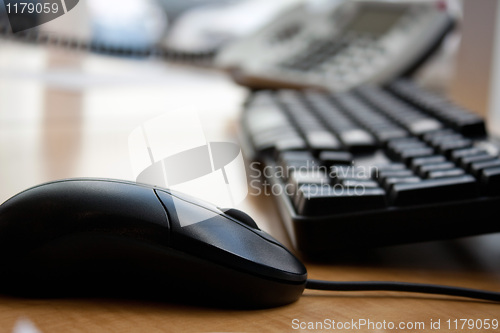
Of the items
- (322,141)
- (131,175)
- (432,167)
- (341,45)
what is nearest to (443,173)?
(432,167)

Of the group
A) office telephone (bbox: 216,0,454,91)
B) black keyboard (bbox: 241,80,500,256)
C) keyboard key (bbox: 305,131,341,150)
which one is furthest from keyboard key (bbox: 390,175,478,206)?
office telephone (bbox: 216,0,454,91)

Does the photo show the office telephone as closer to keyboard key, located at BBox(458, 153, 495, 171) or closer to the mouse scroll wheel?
keyboard key, located at BBox(458, 153, 495, 171)

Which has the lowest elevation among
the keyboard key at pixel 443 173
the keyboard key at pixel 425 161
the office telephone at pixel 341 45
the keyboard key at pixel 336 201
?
the office telephone at pixel 341 45

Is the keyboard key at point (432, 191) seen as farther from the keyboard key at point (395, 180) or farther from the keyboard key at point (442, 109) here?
the keyboard key at point (442, 109)

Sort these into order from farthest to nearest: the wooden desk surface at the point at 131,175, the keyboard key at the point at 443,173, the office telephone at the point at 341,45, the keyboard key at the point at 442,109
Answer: the office telephone at the point at 341,45
the keyboard key at the point at 442,109
the keyboard key at the point at 443,173
the wooden desk surface at the point at 131,175

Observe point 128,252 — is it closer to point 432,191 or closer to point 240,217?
point 240,217

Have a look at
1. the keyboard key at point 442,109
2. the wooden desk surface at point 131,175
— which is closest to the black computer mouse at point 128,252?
the wooden desk surface at point 131,175

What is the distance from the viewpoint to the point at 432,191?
0.34 metres

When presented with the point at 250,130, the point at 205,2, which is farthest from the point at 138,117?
the point at 205,2

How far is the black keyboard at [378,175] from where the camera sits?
13.1 inches

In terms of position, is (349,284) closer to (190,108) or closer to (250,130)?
(250,130)

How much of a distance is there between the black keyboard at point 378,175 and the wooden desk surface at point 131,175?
21 millimetres

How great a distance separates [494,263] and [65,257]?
0.23 meters

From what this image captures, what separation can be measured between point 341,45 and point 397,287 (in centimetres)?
61
